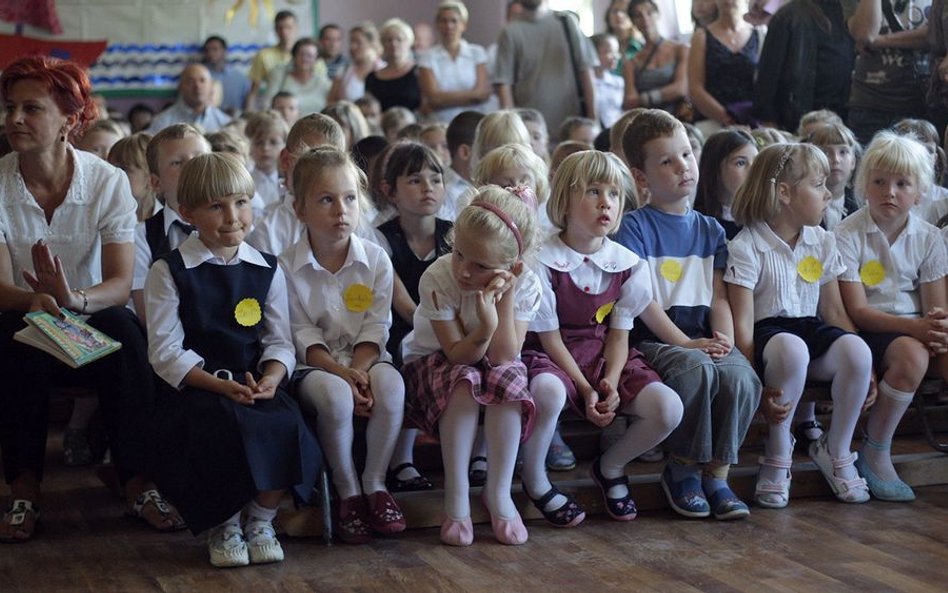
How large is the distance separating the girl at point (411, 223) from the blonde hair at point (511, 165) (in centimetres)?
15

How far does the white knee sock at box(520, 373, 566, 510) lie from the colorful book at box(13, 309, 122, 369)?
1.02m

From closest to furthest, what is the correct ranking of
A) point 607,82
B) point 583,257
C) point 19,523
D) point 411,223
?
point 19,523 < point 583,257 < point 411,223 < point 607,82

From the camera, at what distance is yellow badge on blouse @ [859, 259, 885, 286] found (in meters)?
3.88

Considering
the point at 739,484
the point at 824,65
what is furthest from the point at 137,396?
the point at 824,65

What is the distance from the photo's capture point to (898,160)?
3801 mm

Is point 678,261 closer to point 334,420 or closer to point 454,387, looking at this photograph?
point 454,387

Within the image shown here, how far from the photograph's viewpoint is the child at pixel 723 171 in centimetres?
401

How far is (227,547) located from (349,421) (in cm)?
41

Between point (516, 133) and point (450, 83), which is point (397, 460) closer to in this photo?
point (516, 133)

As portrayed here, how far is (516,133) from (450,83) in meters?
2.43

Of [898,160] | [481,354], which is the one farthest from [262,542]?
[898,160]

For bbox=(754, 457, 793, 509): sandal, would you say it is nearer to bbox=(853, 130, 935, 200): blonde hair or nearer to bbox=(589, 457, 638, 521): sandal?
bbox=(589, 457, 638, 521): sandal

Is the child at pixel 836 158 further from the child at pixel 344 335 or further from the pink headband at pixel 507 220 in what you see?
the child at pixel 344 335

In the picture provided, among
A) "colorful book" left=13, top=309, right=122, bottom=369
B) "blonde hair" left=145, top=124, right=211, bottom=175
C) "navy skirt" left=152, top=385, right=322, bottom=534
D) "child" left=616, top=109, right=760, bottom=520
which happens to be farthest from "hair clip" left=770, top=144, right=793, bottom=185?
"colorful book" left=13, top=309, right=122, bottom=369
